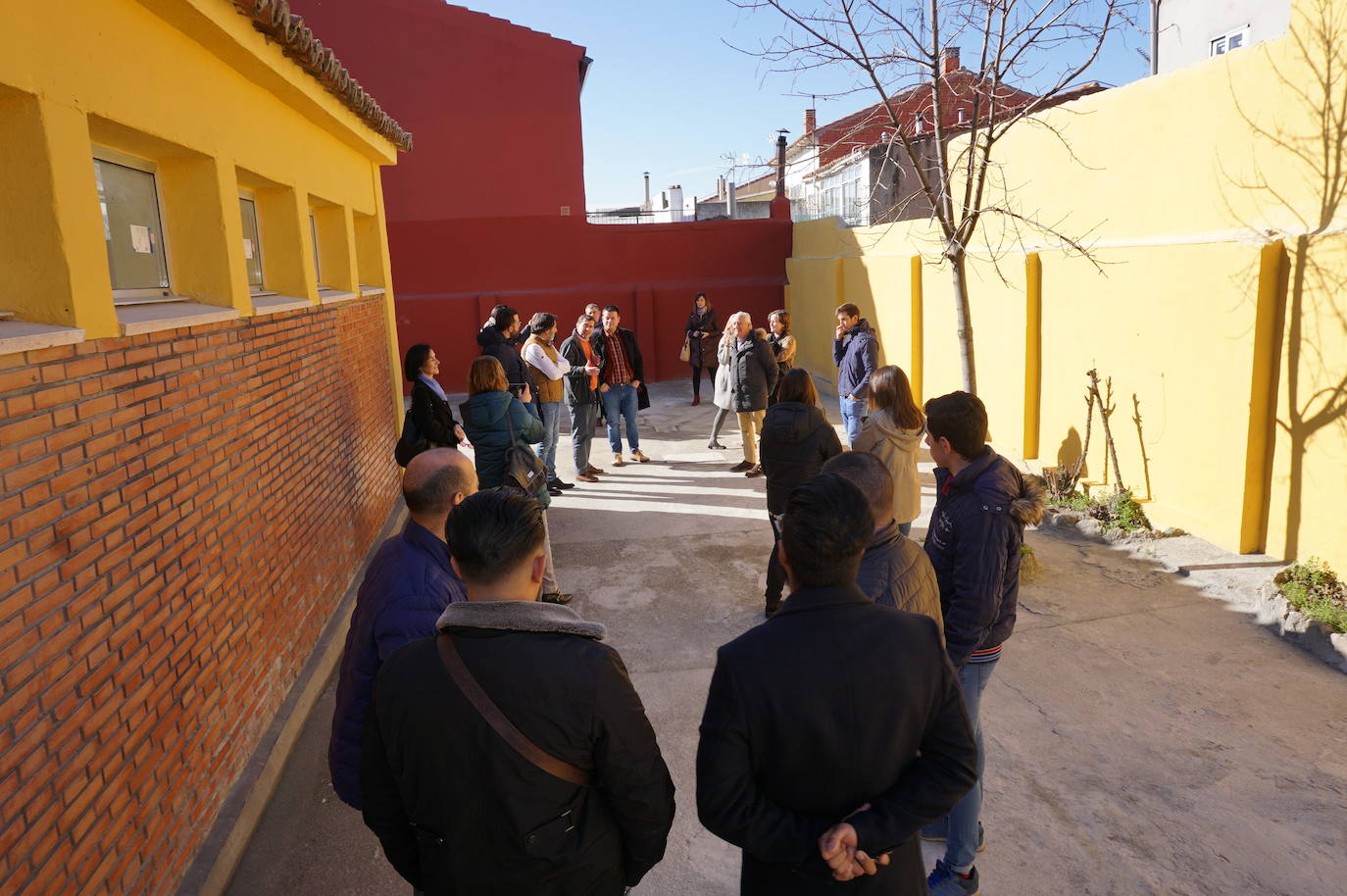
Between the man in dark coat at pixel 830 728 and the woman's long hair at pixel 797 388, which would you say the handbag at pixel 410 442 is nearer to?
the woman's long hair at pixel 797 388

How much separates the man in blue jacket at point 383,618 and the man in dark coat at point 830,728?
1034mm

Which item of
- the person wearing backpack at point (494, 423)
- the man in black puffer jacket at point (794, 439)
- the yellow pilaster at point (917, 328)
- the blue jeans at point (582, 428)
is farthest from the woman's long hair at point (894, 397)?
the yellow pilaster at point (917, 328)

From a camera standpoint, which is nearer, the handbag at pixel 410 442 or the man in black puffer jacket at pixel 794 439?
the man in black puffer jacket at pixel 794 439

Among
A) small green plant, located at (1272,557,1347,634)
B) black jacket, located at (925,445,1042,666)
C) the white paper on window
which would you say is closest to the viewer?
black jacket, located at (925,445,1042,666)

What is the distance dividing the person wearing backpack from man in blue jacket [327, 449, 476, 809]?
131 inches

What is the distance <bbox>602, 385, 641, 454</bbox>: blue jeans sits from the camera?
10547mm

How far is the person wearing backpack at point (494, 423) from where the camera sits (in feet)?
20.3

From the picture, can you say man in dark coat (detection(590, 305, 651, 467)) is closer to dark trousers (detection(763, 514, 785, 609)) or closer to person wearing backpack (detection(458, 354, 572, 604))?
person wearing backpack (detection(458, 354, 572, 604))

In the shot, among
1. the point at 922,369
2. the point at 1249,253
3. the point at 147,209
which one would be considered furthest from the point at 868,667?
the point at 922,369

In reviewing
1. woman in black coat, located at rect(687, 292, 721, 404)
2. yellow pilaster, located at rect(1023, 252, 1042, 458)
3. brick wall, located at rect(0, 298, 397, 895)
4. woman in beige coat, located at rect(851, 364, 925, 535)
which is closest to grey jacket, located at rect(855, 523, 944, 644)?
woman in beige coat, located at rect(851, 364, 925, 535)

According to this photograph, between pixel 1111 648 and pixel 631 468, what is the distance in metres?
6.14

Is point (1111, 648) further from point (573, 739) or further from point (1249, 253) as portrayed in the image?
point (573, 739)

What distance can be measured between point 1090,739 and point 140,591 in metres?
4.11

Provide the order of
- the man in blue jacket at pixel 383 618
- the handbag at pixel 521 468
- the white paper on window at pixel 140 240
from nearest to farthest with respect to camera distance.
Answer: the man in blue jacket at pixel 383 618, the white paper on window at pixel 140 240, the handbag at pixel 521 468
